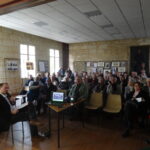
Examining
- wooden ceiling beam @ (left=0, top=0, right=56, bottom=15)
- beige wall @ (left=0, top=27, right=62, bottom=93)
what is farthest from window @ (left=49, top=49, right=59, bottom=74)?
wooden ceiling beam @ (left=0, top=0, right=56, bottom=15)

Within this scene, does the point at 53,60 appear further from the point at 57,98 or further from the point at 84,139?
the point at 84,139

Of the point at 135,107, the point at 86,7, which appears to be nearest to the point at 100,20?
the point at 86,7

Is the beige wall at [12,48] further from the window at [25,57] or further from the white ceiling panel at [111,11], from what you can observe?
the white ceiling panel at [111,11]

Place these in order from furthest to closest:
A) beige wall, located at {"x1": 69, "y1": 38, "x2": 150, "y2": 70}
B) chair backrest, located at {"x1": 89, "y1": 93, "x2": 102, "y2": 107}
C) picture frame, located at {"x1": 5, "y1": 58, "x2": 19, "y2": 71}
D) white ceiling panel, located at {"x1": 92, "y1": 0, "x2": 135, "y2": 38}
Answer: beige wall, located at {"x1": 69, "y1": 38, "x2": 150, "y2": 70}, picture frame, located at {"x1": 5, "y1": 58, "x2": 19, "y2": 71}, chair backrest, located at {"x1": 89, "y1": 93, "x2": 102, "y2": 107}, white ceiling panel, located at {"x1": 92, "y1": 0, "x2": 135, "y2": 38}

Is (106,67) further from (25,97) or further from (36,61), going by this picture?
(25,97)

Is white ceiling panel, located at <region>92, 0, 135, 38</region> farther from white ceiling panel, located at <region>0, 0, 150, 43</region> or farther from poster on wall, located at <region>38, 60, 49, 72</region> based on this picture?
poster on wall, located at <region>38, 60, 49, 72</region>

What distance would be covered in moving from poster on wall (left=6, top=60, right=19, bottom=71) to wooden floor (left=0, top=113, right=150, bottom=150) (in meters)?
3.78

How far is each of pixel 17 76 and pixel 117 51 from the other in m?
6.41

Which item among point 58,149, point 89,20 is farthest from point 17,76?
point 58,149

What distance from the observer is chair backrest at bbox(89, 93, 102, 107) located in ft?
14.6

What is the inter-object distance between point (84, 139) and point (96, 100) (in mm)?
1433

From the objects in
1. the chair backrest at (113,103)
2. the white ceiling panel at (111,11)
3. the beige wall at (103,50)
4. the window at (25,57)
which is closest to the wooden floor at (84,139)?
the chair backrest at (113,103)

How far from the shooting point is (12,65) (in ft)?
24.0

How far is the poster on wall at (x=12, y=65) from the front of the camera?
709cm
